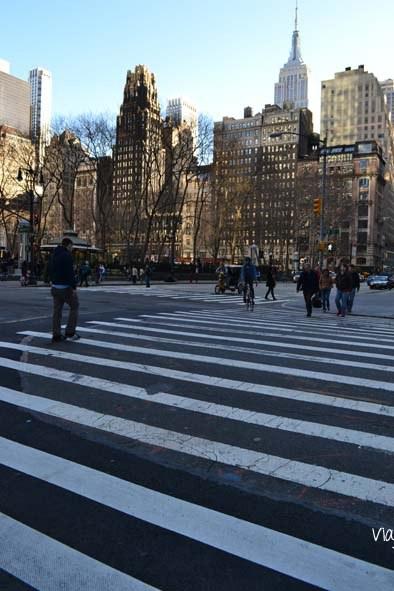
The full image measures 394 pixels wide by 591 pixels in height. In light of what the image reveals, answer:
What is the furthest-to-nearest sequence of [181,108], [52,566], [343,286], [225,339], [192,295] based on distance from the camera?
[181,108] < [192,295] < [343,286] < [225,339] < [52,566]

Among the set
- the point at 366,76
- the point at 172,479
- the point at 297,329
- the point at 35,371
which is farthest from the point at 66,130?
the point at 366,76

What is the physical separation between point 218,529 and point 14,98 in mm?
107313

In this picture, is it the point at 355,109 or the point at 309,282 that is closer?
the point at 309,282

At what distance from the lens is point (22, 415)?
17.7ft

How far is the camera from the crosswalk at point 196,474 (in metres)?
2.83

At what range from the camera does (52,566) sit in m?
2.83

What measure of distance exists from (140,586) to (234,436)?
91.8 inches

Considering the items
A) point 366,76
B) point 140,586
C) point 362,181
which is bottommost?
point 140,586

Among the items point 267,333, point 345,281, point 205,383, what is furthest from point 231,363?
A: point 345,281

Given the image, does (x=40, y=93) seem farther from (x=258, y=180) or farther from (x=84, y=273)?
(x=84, y=273)

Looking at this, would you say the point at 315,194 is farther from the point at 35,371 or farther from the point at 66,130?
the point at 35,371

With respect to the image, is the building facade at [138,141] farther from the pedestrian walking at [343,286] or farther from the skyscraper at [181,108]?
the pedestrian walking at [343,286]

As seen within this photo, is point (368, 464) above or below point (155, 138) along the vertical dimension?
below

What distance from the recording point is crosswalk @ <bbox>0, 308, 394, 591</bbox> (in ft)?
9.29
